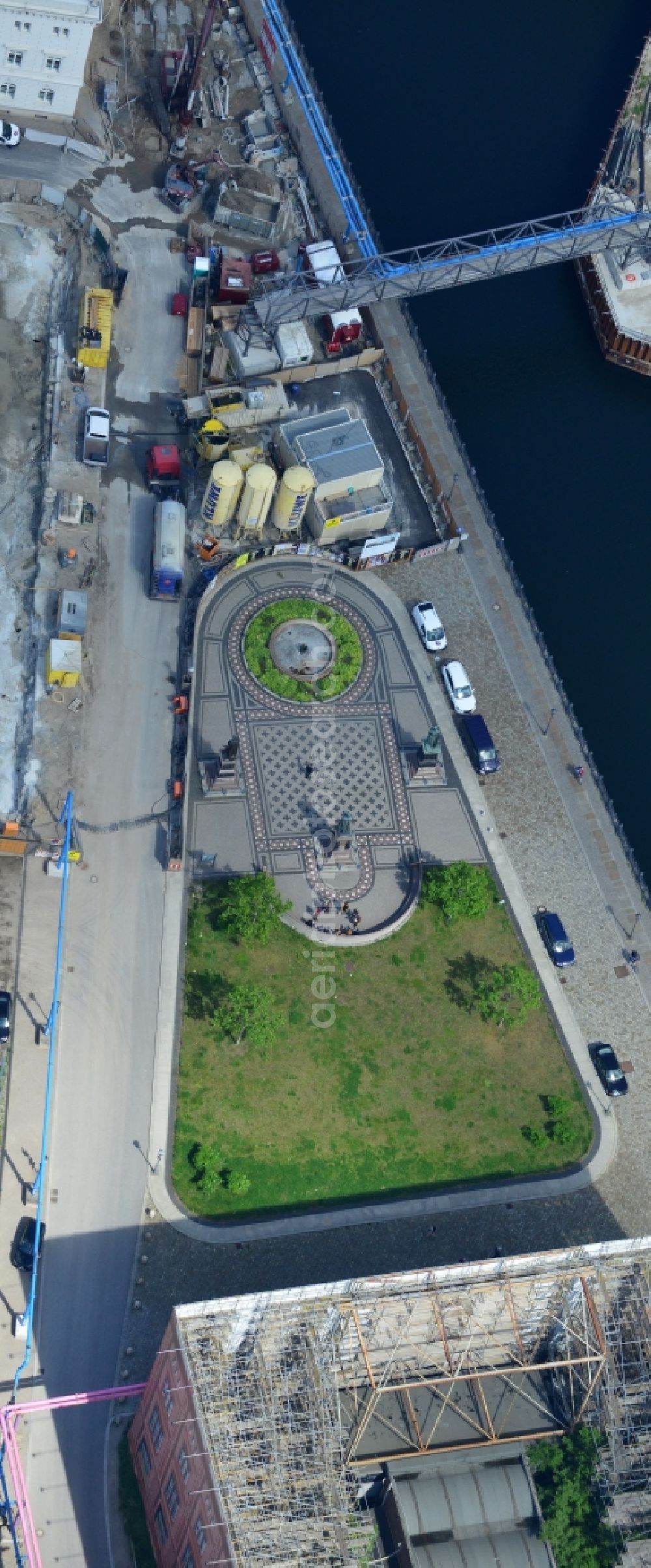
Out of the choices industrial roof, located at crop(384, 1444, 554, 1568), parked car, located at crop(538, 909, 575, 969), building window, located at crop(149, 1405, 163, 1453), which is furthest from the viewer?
parked car, located at crop(538, 909, 575, 969)

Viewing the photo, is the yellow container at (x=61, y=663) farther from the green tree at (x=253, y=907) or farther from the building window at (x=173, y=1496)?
the building window at (x=173, y=1496)

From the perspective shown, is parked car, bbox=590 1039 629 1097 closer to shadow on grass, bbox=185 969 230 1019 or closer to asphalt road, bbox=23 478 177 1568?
shadow on grass, bbox=185 969 230 1019

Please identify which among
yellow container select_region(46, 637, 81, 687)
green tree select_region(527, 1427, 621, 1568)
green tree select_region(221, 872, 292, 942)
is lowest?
green tree select_region(527, 1427, 621, 1568)

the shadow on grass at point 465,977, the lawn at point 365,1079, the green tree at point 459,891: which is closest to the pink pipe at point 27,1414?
the lawn at point 365,1079

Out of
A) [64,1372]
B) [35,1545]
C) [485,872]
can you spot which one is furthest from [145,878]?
[35,1545]

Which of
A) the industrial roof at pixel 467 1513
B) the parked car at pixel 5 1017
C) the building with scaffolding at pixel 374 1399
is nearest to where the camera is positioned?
the building with scaffolding at pixel 374 1399

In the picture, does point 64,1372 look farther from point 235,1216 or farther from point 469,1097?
point 469,1097

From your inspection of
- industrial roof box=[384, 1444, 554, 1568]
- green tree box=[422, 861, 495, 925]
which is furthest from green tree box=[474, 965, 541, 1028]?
industrial roof box=[384, 1444, 554, 1568]
